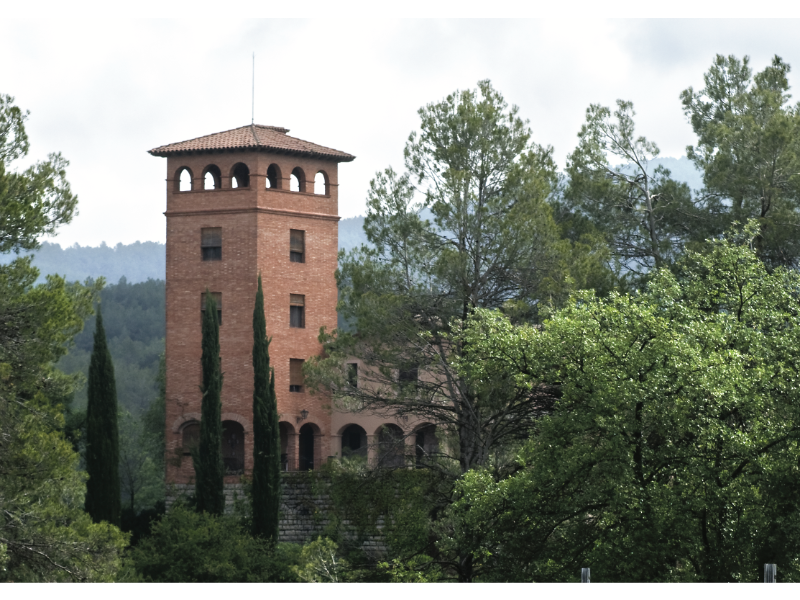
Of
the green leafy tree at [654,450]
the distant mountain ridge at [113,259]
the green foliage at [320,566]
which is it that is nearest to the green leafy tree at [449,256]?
the green foliage at [320,566]

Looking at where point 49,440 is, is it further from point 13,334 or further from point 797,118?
point 797,118

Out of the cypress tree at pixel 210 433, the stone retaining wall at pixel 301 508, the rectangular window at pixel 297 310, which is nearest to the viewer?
the cypress tree at pixel 210 433

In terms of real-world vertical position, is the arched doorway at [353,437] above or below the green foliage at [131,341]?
below

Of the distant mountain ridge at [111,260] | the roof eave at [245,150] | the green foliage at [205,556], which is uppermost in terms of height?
the distant mountain ridge at [111,260]

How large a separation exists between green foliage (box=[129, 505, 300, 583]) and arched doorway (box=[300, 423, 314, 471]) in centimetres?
930

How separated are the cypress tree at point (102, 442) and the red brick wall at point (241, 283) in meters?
5.05

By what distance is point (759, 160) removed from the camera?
80.6 feet

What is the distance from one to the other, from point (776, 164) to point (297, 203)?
1645cm

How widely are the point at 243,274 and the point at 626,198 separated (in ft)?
43.5

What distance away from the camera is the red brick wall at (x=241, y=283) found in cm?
3419

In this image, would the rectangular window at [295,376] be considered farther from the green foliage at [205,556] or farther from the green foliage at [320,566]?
the green foliage at [320,566]

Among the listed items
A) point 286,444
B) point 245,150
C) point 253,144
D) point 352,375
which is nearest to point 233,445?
point 286,444

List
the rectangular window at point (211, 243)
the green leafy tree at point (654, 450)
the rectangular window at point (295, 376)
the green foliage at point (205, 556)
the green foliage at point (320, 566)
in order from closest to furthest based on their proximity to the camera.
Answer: the green leafy tree at point (654, 450)
the green foliage at point (320, 566)
the green foliage at point (205, 556)
the rectangular window at point (211, 243)
the rectangular window at point (295, 376)

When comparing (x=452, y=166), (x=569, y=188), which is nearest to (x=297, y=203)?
(x=569, y=188)
